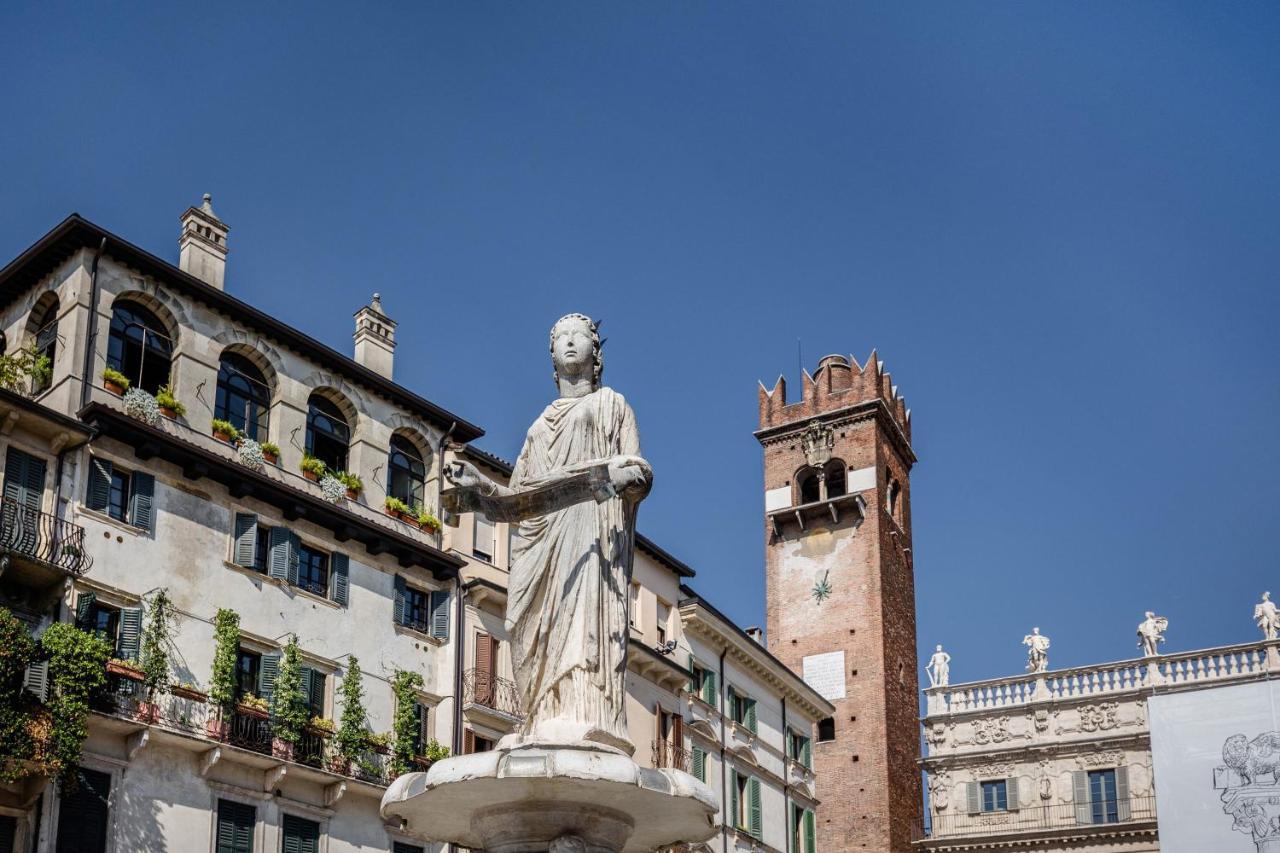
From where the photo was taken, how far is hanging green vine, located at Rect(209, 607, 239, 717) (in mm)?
33219

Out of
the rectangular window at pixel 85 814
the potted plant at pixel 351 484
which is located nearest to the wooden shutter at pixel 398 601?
the potted plant at pixel 351 484

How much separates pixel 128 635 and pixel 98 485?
302cm

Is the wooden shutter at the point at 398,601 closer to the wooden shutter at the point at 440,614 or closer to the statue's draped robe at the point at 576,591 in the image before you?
the wooden shutter at the point at 440,614

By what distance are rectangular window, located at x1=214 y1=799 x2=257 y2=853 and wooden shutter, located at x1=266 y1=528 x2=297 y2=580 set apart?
504cm

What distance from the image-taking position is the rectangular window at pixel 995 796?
201 ft

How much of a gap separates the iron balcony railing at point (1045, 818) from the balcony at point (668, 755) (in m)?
18.7

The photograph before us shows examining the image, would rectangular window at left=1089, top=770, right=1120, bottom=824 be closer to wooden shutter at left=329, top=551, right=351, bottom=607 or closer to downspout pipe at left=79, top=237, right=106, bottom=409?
wooden shutter at left=329, top=551, right=351, bottom=607

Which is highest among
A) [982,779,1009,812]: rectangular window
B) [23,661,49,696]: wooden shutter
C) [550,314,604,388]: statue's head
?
[982,779,1009,812]: rectangular window

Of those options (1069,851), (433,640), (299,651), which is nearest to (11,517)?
(299,651)

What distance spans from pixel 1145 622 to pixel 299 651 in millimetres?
36277

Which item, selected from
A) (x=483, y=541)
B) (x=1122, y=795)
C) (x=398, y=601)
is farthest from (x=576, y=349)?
(x=1122, y=795)

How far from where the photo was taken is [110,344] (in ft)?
113

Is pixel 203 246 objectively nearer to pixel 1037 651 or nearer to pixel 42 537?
pixel 42 537

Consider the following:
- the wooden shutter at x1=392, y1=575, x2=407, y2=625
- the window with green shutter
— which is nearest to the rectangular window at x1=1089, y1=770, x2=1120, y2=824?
the wooden shutter at x1=392, y1=575, x2=407, y2=625
